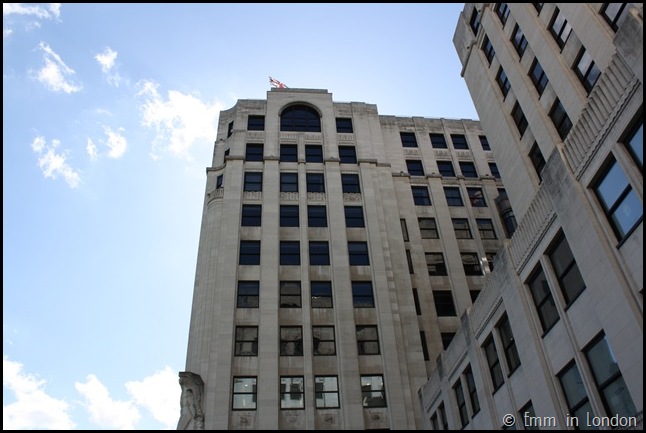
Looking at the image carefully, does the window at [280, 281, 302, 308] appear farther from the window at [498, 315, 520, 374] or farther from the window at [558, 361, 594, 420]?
the window at [558, 361, 594, 420]

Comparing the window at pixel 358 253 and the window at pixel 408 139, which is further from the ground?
the window at pixel 408 139

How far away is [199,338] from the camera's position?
35938 mm

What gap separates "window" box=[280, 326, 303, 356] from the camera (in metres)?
35.5

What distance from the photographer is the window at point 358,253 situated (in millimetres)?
40750

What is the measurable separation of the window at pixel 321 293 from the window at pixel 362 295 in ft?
6.01

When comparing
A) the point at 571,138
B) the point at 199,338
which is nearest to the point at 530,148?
the point at 571,138

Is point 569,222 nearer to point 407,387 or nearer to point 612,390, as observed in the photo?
point 612,390

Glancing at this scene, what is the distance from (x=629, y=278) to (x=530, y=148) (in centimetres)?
1647

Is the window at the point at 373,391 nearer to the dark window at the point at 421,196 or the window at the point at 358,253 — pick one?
the window at the point at 358,253

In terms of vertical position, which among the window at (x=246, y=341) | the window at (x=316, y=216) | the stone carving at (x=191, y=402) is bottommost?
the stone carving at (x=191, y=402)

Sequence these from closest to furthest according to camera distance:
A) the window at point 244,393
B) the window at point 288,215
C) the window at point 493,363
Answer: the window at point 493,363 → the window at point 244,393 → the window at point 288,215

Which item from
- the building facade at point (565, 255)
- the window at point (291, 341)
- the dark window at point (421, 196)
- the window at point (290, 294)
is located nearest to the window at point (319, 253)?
the window at point (290, 294)

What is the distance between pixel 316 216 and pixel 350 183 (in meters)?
5.42

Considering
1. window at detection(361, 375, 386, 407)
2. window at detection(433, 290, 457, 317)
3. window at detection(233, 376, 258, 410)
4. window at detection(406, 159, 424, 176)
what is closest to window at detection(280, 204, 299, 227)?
window at detection(433, 290, 457, 317)
